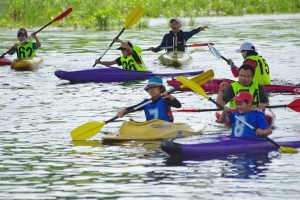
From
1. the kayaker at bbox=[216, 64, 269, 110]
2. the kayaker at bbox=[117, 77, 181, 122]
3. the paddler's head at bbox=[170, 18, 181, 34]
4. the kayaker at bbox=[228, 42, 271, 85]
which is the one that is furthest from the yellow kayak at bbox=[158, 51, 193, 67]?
the kayaker at bbox=[117, 77, 181, 122]

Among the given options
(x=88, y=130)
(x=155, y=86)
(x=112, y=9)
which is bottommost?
(x=88, y=130)

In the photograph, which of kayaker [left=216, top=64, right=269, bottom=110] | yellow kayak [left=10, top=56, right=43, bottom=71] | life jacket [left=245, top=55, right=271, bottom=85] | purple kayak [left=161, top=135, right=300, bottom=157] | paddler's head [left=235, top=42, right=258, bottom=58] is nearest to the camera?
purple kayak [left=161, top=135, right=300, bottom=157]

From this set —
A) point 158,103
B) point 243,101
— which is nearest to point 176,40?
point 158,103

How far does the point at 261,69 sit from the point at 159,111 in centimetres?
366

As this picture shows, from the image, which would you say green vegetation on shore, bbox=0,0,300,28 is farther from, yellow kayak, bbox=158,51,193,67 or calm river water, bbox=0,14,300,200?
calm river water, bbox=0,14,300,200

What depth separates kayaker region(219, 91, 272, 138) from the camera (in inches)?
372

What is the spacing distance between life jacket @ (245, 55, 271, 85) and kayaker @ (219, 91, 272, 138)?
10.9ft

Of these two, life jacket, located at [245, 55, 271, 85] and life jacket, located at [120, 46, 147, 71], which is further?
life jacket, located at [120, 46, 147, 71]

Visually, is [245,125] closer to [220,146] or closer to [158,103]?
[220,146]

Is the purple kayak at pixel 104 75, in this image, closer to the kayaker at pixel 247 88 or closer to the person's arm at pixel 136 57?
the person's arm at pixel 136 57

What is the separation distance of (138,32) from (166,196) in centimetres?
2303

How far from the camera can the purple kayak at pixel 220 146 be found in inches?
363

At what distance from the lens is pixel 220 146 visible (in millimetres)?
9461

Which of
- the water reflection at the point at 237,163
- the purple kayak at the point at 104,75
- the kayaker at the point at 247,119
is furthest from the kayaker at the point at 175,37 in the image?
the water reflection at the point at 237,163
